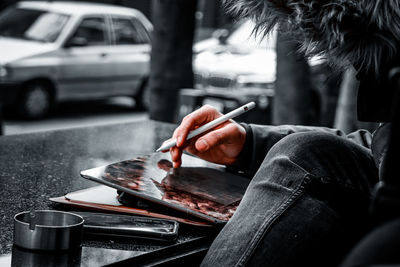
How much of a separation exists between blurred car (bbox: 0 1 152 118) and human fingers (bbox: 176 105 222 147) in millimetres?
6792

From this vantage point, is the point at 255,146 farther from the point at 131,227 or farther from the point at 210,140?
the point at 131,227

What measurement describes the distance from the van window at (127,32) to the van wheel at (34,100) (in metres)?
1.50

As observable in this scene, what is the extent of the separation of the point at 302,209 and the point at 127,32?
890 centimetres

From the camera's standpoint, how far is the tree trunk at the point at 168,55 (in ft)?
17.9

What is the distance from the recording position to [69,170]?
218 centimetres

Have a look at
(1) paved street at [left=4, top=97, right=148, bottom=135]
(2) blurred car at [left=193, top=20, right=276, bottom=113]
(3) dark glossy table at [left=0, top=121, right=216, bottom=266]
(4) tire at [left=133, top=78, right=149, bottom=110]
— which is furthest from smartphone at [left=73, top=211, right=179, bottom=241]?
(4) tire at [left=133, top=78, right=149, bottom=110]

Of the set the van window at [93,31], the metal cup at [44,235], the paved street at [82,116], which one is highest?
the metal cup at [44,235]

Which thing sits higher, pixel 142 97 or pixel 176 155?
pixel 176 155

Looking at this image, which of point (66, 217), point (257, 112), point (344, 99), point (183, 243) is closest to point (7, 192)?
point (66, 217)

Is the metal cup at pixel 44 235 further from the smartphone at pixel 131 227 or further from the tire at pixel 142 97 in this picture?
the tire at pixel 142 97

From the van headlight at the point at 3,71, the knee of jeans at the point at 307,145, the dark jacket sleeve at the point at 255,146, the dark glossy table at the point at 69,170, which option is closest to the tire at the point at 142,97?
the van headlight at the point at 3,71

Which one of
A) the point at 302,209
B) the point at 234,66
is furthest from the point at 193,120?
the point at 234,66

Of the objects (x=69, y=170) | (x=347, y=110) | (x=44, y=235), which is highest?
(x=44, y=235)

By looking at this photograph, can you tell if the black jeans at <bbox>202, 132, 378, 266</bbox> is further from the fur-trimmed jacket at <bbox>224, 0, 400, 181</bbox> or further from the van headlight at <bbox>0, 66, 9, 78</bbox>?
the van headlight at <bbox>0, 66, 9, 78</bbox>
